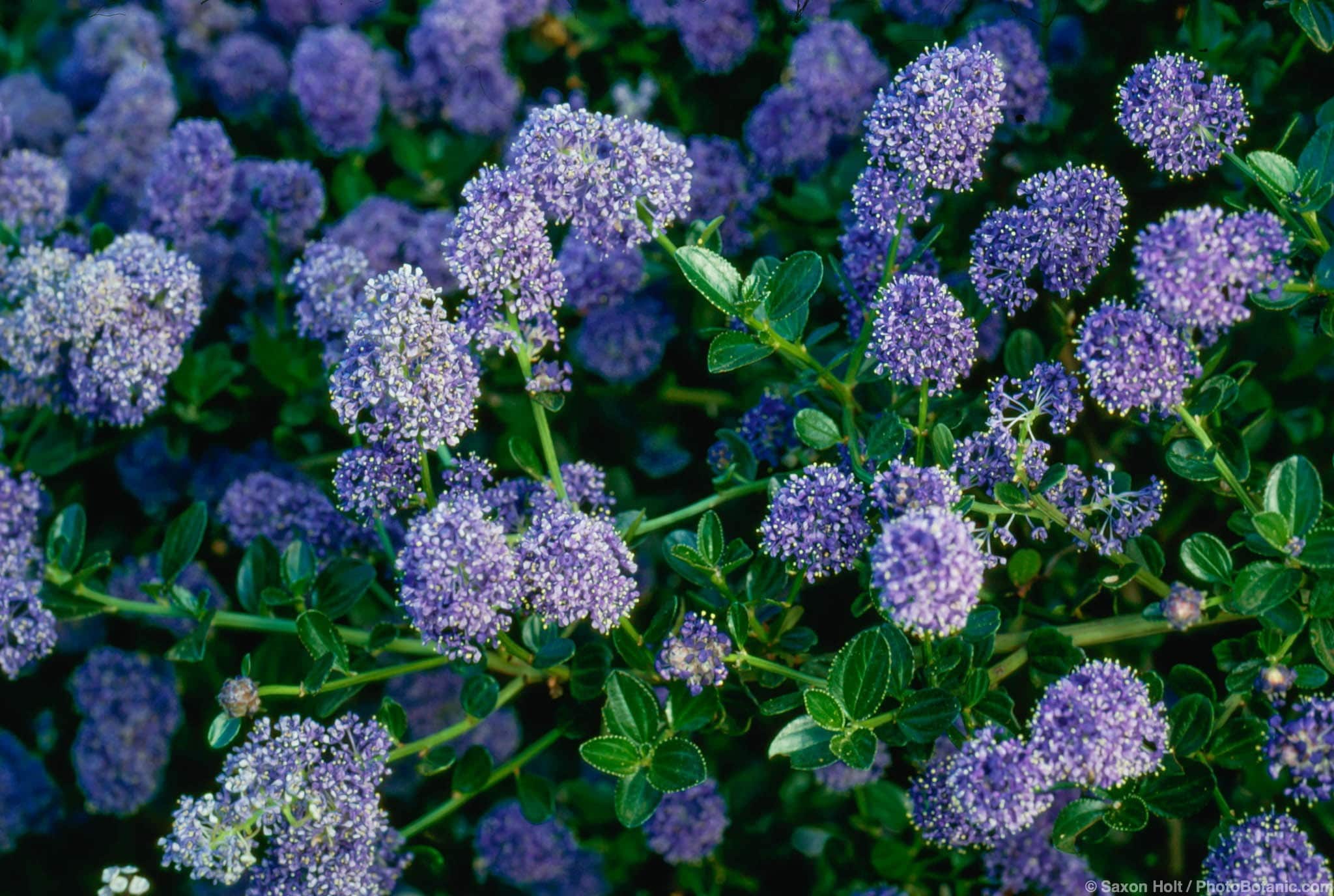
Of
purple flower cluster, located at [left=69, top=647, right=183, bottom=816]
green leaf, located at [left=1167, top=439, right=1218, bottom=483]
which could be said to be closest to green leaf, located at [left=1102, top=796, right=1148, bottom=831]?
green leaf, located at [left=1167, top=439, right=1218, bottom=483]

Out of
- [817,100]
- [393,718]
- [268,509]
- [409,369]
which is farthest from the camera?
[817,100]

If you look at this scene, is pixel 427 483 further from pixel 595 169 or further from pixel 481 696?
pixel 595 169

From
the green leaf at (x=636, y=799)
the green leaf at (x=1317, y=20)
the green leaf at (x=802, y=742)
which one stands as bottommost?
the green leaf at (x=636, y=799)

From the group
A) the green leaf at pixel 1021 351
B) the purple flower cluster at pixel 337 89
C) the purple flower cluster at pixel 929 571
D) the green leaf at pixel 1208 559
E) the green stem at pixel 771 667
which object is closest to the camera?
the purple flower cluster at pixel 929 571

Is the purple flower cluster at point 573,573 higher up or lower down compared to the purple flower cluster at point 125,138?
higher up

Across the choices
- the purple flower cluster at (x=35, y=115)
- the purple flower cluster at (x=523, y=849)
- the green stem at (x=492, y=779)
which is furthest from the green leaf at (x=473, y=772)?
the purple flower cluster at (x=35, y=115)

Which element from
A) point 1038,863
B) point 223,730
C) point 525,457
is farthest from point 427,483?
point 1038,863

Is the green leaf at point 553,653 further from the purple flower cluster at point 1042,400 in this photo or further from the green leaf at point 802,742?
the purple flower cluster at point 1042,400
